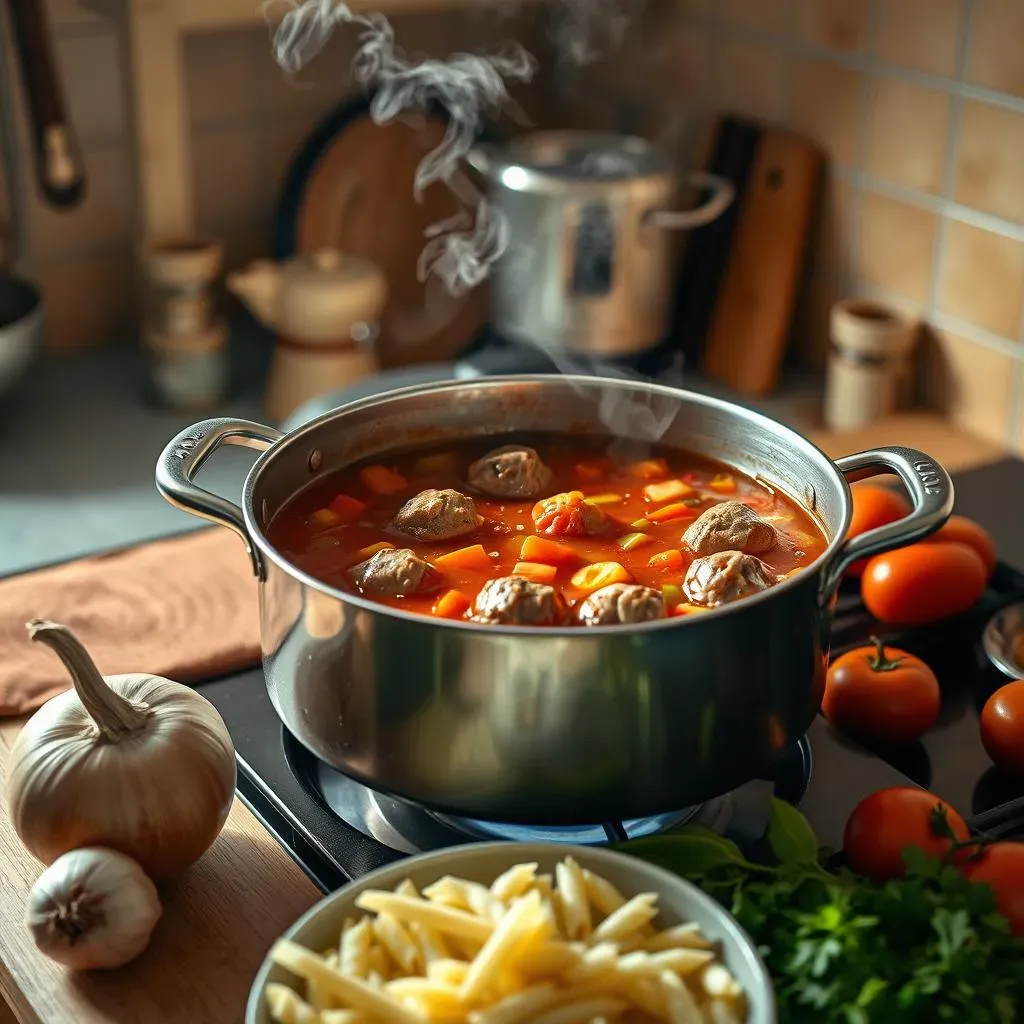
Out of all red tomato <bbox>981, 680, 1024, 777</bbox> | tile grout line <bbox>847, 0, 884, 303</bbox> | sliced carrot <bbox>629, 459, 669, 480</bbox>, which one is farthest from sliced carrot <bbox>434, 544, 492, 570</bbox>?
tile grout line <bbox>847, 0, 884, 303</bbox>

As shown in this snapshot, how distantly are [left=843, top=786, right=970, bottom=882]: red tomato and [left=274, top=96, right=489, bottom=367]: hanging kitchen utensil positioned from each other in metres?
1.56

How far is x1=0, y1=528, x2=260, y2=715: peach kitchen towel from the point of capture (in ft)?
4.51

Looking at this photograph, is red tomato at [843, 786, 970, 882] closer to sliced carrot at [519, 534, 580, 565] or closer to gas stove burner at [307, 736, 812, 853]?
gas stove burner at [307, 736, 812, 853]

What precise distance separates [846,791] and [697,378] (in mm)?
1268

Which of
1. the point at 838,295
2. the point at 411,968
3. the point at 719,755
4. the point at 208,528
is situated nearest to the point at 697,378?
Answer: the point at 838,295

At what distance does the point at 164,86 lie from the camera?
2.09 metres

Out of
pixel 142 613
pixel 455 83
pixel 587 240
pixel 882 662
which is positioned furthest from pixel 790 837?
pixel 455 83

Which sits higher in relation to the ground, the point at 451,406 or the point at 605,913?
the point at 451,406

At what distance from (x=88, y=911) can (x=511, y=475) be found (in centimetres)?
53

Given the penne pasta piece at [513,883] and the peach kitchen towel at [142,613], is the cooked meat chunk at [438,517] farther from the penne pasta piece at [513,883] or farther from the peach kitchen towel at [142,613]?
the penne pasta piece at [513,883]

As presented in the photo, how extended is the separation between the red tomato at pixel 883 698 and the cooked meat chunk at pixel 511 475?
0.31 metres

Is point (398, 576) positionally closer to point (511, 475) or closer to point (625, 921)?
point (511, 475)

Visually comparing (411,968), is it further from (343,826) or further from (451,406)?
(451,406)

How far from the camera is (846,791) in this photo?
3.84ft
